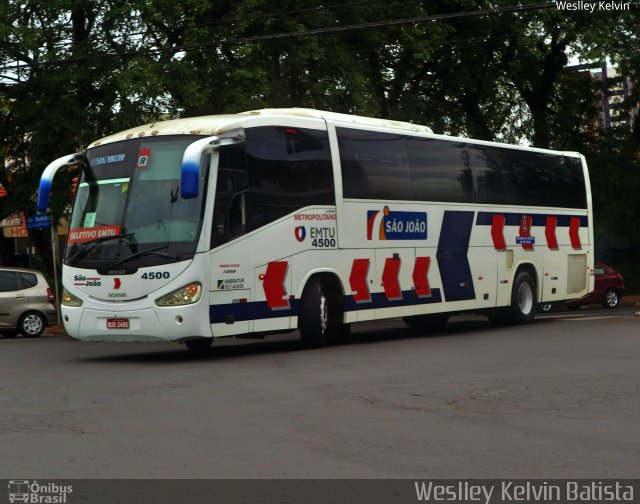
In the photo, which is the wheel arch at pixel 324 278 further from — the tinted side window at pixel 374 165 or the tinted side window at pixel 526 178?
the tinted side window at pixel 526 178

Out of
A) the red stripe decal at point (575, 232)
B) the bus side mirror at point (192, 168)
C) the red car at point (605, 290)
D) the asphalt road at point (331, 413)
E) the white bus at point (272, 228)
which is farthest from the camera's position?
the red car at point (605, 290)

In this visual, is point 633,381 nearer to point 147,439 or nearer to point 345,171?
point 147,439

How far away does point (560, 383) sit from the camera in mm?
11867

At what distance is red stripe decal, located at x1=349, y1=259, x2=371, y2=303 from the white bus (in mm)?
28

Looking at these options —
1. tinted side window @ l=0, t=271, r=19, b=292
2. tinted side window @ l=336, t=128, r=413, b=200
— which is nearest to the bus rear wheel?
tinted side window @ l=336, t=128, r=413, b=200

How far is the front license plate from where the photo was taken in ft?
50.1

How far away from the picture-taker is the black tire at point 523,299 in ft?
75.0

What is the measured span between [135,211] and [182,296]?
139 cm

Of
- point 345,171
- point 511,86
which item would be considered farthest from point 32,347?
point 511,86

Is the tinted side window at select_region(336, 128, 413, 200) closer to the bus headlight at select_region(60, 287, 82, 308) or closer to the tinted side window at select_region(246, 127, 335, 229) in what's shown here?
the tinted side window at select_region(246, 127, 335, 229)

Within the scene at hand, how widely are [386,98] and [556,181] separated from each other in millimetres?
10312

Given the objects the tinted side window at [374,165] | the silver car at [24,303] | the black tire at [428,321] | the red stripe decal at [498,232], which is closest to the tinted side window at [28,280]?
the silver car at [24,303]
